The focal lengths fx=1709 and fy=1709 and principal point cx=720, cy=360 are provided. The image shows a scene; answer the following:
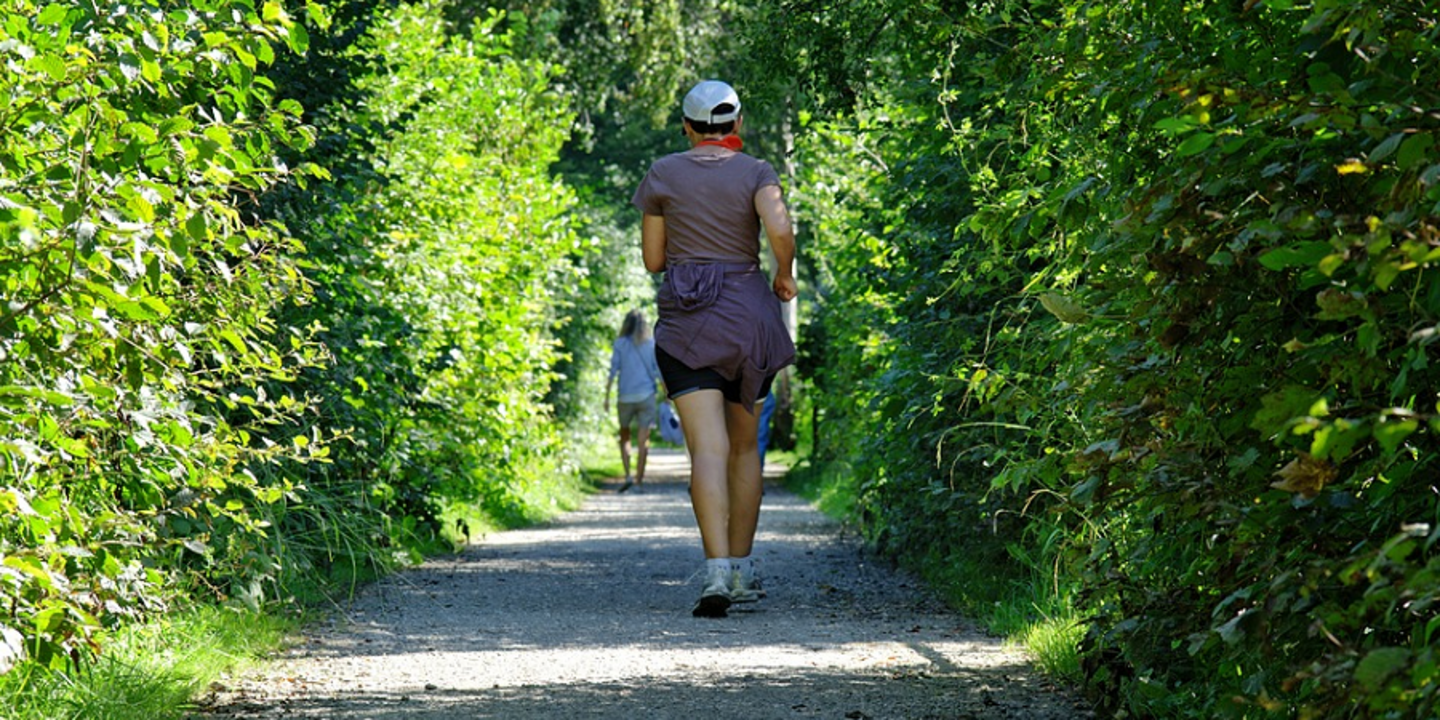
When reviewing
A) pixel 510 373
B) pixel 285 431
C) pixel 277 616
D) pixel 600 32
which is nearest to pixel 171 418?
pixel 277 616

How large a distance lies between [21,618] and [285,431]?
310 cm

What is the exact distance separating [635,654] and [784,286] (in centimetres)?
197

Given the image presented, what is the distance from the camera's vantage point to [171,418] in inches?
169

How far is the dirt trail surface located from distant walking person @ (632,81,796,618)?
1.53 ft

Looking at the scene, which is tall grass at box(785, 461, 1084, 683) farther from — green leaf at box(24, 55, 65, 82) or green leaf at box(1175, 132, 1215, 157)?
green leaf at box(24, 55, 65, 82)

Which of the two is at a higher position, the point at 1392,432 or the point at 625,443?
the point at 1392,432

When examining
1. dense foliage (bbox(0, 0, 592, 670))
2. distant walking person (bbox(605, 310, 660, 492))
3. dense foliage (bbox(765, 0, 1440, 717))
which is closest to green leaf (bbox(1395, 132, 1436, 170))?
dense foliage (bbox(765, 0, 1440, 717))

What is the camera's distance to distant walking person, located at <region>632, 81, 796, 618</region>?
6.79m

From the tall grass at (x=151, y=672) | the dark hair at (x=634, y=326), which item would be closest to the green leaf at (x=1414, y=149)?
the tall grass at (x=151, y=672)

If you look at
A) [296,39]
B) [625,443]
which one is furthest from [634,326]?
[296,39]

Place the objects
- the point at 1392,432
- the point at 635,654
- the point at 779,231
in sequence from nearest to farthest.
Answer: the point at 1392,432 → the point at 635,654 → the point at 779,231

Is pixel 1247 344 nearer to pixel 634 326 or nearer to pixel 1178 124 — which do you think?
pixel 1178 124

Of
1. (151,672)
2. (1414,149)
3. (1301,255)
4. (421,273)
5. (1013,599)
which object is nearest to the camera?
(1414,149)

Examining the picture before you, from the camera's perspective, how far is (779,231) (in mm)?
A: 6766
